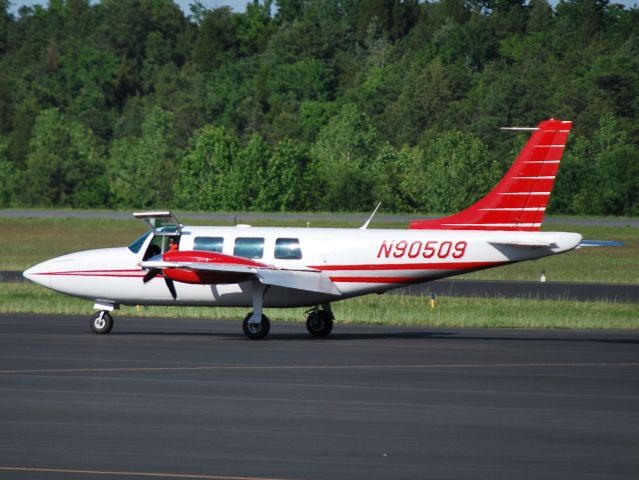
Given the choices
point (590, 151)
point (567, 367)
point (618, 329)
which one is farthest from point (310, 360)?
point (590, 151)

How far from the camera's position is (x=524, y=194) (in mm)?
28547

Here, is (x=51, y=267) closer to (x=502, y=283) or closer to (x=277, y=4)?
(x=502, y=283)

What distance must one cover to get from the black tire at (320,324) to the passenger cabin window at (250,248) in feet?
5.70

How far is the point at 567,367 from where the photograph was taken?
22938 mm

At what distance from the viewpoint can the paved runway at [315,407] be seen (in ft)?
46.1

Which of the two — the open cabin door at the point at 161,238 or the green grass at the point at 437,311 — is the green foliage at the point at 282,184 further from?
the open cabin door at the point at 161,238

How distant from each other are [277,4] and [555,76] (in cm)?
6827

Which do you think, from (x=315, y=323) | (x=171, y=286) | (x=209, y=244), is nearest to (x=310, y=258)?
(x=315, y=323)

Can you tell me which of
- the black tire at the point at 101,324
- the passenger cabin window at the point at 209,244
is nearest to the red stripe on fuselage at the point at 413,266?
the passenger cabin window at the point at 209,244

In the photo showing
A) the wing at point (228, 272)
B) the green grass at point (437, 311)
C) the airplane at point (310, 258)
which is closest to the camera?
the wing at point (228, 272)

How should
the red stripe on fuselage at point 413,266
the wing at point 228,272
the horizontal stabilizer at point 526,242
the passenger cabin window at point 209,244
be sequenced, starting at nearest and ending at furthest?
the wing at point 228,272, the horizontal stabilizer at point 526,242, the red stripe on fuselage at point 413,266, the passenger cabin window at point 209,244

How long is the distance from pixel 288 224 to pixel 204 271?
1969 inches

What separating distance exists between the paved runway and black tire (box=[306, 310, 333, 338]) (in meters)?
Answer: 0.86

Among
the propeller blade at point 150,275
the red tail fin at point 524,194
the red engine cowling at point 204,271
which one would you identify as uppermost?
the red tail fin at point 524,194
